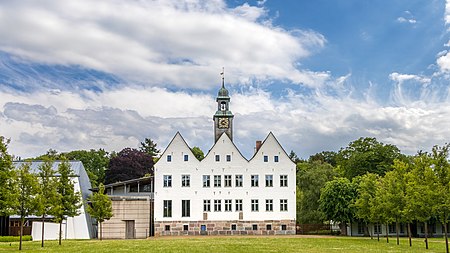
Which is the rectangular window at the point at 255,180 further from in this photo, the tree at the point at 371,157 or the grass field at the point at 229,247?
the grass field at the point at 229,247

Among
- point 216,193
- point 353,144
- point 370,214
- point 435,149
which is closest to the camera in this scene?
point 435,149

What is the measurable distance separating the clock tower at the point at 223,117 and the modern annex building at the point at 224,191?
349 inches

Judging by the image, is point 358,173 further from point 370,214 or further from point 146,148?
point 146,148

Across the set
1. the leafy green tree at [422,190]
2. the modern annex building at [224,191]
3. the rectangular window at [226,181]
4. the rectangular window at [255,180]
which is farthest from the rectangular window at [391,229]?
the leafy green tree at [422,190]

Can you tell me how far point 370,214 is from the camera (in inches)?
1730

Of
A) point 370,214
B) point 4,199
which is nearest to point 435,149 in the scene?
point 370,214

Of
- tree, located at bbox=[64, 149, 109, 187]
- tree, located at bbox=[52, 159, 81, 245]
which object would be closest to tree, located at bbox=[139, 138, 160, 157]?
tree, located at bbox=[64, 149, 109, 187]

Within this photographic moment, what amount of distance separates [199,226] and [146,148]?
5772 centimetres

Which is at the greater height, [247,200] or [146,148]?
[146,148]

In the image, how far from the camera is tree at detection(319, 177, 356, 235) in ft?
176

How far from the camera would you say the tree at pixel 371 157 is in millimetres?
66375

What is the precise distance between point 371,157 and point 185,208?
24919 mm

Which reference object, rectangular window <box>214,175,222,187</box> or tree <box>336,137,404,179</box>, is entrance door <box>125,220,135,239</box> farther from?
tree <box>336,137,404,179</box>

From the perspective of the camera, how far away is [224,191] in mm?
58094
